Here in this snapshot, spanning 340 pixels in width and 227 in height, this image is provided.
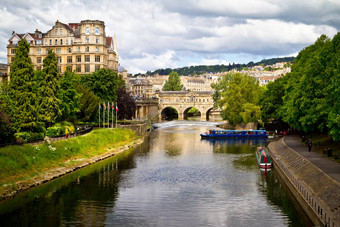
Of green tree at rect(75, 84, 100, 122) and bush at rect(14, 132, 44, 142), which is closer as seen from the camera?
bush at rect(14, 132, 44, 142)

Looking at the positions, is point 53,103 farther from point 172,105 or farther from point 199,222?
point 172,105

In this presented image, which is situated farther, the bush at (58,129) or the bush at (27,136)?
the bush at (58,129)

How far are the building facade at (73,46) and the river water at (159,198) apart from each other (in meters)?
45.8

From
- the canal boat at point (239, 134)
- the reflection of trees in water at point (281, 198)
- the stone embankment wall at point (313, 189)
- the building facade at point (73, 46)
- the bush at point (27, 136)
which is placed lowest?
the reflection of trees in water at point (281, 198)

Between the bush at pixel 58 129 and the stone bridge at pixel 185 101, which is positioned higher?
the stone bridge at pixel 185 101

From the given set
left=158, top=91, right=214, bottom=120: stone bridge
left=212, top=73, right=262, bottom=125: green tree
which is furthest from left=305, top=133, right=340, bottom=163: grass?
left=158, top=91, right=214, bottom=120: stone bridge

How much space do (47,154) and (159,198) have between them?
55.2 ft

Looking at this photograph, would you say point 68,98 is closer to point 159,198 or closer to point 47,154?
point 47,154

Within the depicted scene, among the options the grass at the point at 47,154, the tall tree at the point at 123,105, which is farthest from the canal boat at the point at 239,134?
the grass at the point at 47,154

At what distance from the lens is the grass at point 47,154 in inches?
1641

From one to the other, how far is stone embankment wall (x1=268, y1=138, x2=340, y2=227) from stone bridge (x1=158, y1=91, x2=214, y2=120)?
118 meters

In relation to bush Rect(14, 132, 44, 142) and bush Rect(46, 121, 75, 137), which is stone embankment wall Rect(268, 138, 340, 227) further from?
bush Rect(46, 121, 75, 137)

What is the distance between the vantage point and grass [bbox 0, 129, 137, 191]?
41681 millimetres

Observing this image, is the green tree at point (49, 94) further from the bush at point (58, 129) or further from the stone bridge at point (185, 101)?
the stone bridge at point (185, 101)
